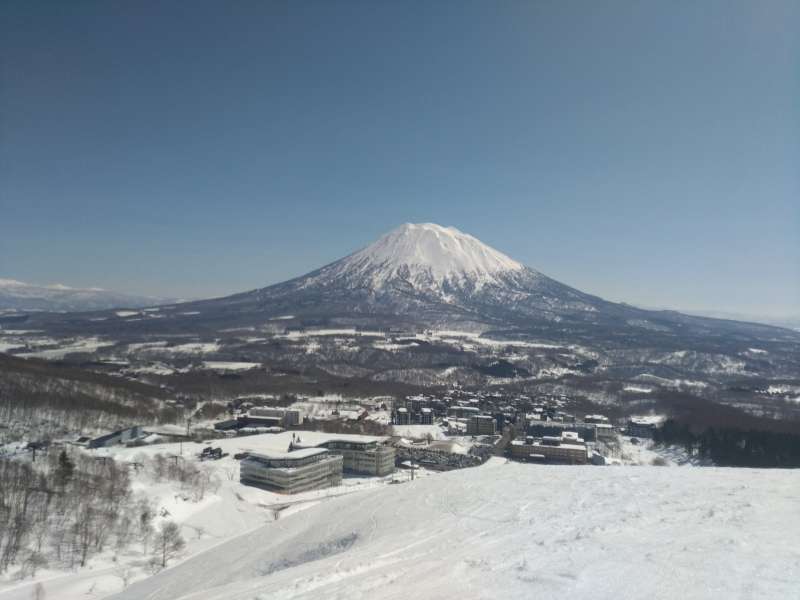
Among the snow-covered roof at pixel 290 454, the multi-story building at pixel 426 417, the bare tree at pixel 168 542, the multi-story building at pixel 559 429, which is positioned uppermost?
the snow-covered roof at pixel 290 454

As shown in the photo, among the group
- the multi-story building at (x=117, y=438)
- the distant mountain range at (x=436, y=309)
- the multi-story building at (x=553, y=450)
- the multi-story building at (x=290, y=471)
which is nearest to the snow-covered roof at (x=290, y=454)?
the multi-story building at (x=290, y=471)

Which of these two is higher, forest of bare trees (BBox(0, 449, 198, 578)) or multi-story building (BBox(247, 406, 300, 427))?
forest of bare trees (BBox(0, 449, 198, 578))

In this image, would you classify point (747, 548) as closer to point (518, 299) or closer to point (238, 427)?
point (238, 427)

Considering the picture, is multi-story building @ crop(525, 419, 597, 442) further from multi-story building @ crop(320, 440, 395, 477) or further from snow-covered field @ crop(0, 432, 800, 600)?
snow-covered field @ crop(0, 432, 800, 600)

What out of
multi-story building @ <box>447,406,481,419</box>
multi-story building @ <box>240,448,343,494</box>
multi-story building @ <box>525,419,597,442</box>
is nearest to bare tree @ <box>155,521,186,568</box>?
multi-story building @ <box>240,448,343,494</box>

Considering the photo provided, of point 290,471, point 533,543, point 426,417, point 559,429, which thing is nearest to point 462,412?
point 426,417

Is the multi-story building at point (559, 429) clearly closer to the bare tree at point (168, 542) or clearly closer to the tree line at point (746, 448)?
the tree line at point (746, 448)
